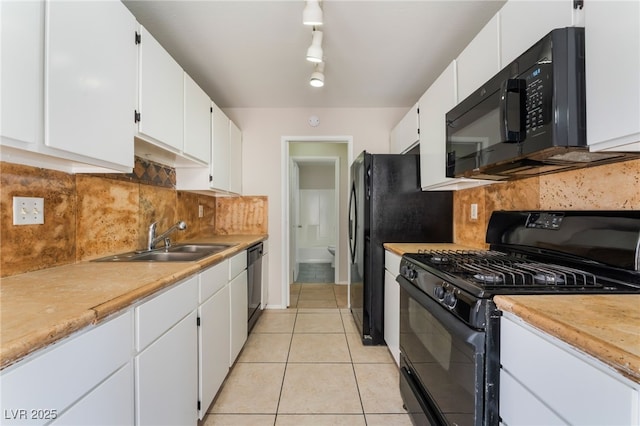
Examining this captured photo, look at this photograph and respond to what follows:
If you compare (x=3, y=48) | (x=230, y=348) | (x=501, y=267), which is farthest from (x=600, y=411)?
(x=230, y=348)

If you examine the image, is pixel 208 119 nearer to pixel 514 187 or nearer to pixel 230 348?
pixel 230 348

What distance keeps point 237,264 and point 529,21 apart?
2093mm

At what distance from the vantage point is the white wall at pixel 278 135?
10.8 ft

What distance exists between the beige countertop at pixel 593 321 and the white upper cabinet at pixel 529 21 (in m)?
0.86

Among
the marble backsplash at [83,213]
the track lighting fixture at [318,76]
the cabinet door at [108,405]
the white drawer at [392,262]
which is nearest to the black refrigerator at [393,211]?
the white drawer at [392,262]

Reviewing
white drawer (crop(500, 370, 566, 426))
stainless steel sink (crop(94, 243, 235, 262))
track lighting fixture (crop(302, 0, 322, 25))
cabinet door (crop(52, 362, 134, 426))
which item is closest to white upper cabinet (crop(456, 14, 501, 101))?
track lighting fixture (crop(302, 0, 322, 25))

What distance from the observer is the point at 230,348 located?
1.91 m

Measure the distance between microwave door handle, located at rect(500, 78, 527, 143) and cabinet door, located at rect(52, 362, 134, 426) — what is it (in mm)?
1541

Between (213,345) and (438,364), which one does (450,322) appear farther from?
(213,345)

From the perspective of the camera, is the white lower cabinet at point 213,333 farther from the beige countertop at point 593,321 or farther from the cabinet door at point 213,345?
→ the beige countertop at point 593,321

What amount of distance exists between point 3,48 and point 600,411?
169 centimetres

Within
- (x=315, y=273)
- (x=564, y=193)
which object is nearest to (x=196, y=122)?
(x=564, y=193)

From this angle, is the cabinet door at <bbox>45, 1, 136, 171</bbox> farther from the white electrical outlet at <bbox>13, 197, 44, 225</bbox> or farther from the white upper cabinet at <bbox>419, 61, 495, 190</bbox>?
the white upper cabinet at <bbox>419, 61, 495, 190</bbox>

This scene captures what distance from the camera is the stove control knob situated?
1010 millimetres
